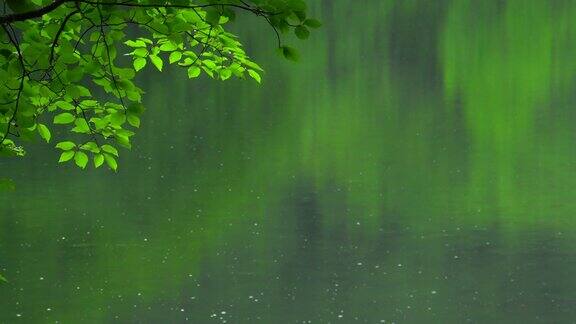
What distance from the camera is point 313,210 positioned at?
31.1 ft

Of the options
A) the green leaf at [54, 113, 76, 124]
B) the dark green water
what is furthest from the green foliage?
the dark green water

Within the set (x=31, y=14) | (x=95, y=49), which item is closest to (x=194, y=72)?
(x=95, y=49)

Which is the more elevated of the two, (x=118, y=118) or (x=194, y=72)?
(x=194, y=72)

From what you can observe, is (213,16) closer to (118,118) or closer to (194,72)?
(118,118)

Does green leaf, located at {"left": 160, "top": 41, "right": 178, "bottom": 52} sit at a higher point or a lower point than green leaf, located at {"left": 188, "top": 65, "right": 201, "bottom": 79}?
higher

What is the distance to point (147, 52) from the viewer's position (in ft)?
12.0

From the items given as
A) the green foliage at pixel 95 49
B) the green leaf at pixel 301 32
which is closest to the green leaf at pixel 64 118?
the green foliage at pixel 95 49

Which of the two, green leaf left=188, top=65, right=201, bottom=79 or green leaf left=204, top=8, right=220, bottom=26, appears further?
green leaf left=188, top=65, right=201, bottom=79

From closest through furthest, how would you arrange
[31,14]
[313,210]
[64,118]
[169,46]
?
[31,14] → [64,118] → [169,46] → [313,210]

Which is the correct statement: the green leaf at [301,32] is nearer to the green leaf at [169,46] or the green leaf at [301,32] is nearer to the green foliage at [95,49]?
the green foliage at [95,49]

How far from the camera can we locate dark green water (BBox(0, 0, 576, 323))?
731 centimetres

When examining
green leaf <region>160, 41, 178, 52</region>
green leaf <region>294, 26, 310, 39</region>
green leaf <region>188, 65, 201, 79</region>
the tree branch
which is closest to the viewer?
the tree branch

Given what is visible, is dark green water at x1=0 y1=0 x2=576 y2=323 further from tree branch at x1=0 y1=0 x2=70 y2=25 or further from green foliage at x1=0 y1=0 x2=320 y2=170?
tree branch at x1=0 y1=0 x2=70 y2=25

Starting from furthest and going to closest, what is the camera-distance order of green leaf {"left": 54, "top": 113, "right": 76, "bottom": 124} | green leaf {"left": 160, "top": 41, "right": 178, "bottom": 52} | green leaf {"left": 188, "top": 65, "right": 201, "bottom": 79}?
green leaf {"left": 188, "top": 65, "right": 201, "bottom": 79}
green leaf {"left": 160, "top": 41, "right": 178, "bottom": 52}
green leaf {"left": 54, "top": 113, "right": 76, "bottom": 124}
